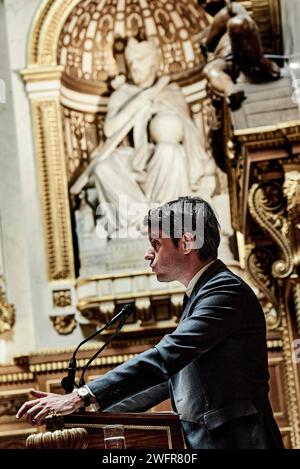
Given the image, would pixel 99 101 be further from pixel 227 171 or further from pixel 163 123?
pixel 227 171

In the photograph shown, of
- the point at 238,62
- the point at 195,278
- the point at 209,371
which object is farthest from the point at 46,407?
the point at 238,62

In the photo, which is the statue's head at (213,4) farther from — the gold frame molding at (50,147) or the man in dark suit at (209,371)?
the man in dark suit at (209,371)

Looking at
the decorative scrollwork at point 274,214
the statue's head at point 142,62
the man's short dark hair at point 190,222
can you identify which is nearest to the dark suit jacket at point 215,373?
the man's short dark hair at point 190,222

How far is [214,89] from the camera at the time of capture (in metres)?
5.97

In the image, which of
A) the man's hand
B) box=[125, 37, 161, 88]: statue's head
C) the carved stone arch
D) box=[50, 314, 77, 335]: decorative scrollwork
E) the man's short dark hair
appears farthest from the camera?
box=[125, 37, 161, 88]: statue's head

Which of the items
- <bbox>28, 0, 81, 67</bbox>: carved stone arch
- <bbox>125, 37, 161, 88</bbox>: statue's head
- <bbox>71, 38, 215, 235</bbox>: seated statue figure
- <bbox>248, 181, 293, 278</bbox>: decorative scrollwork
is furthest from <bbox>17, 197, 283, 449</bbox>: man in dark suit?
<bbox>125, 37, 161, 88</bbox>: statue's head

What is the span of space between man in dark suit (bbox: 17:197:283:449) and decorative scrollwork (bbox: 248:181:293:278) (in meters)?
2.60

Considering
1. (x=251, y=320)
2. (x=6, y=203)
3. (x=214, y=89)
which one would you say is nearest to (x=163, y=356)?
(x=251, y=320)

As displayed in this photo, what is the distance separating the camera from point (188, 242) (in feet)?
9.86

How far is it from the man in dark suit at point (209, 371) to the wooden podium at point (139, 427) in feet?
0.10

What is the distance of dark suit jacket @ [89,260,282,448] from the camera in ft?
9.20

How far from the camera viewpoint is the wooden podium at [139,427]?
2.79 m

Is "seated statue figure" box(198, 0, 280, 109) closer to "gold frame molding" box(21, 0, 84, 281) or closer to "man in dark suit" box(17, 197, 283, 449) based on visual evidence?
"gold frame molding" box(21, 0, 84, 281)
